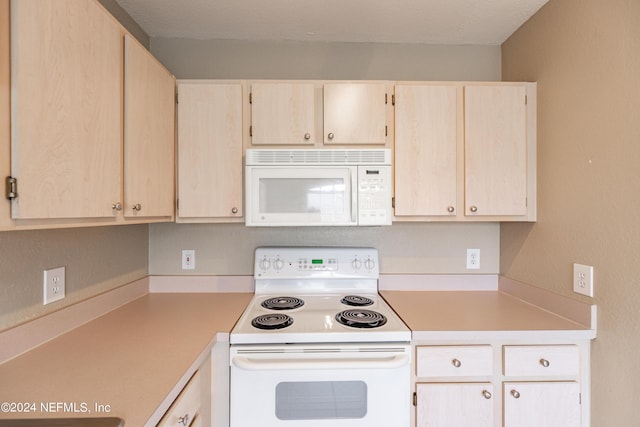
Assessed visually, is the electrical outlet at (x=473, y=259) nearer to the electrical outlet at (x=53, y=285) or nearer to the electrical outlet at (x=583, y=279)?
the electrical outlet at (x=583, y=279)

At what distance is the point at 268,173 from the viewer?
1.56 meters

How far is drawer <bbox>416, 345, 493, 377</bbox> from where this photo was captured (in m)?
1.30

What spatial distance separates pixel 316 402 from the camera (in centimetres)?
126

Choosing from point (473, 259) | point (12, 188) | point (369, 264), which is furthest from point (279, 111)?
point (473, 259)

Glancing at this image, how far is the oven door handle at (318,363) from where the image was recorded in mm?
1237

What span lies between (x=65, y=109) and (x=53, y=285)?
0.72 metres

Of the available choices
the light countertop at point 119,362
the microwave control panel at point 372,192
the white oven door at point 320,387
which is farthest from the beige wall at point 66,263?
the microwave control panel at point 372,192

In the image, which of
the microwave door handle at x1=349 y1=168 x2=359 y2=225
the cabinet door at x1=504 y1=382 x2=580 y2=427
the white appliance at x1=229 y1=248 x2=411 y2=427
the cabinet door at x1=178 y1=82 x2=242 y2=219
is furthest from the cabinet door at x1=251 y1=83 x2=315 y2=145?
the cabinet door at x1=504 y1=382 x2=580 y2=427

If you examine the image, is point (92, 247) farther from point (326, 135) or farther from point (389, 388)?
point (389, 388)

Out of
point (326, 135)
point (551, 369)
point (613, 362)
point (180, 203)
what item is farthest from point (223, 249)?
point (613, 362)

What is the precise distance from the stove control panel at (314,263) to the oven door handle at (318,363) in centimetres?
62

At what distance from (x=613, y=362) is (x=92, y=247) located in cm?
225

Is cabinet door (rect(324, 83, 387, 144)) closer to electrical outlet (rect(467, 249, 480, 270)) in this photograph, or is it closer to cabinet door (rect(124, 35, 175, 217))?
cabinet door (rect(124, 35, 175, 217))

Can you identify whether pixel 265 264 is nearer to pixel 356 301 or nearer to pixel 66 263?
pixel 356 301
